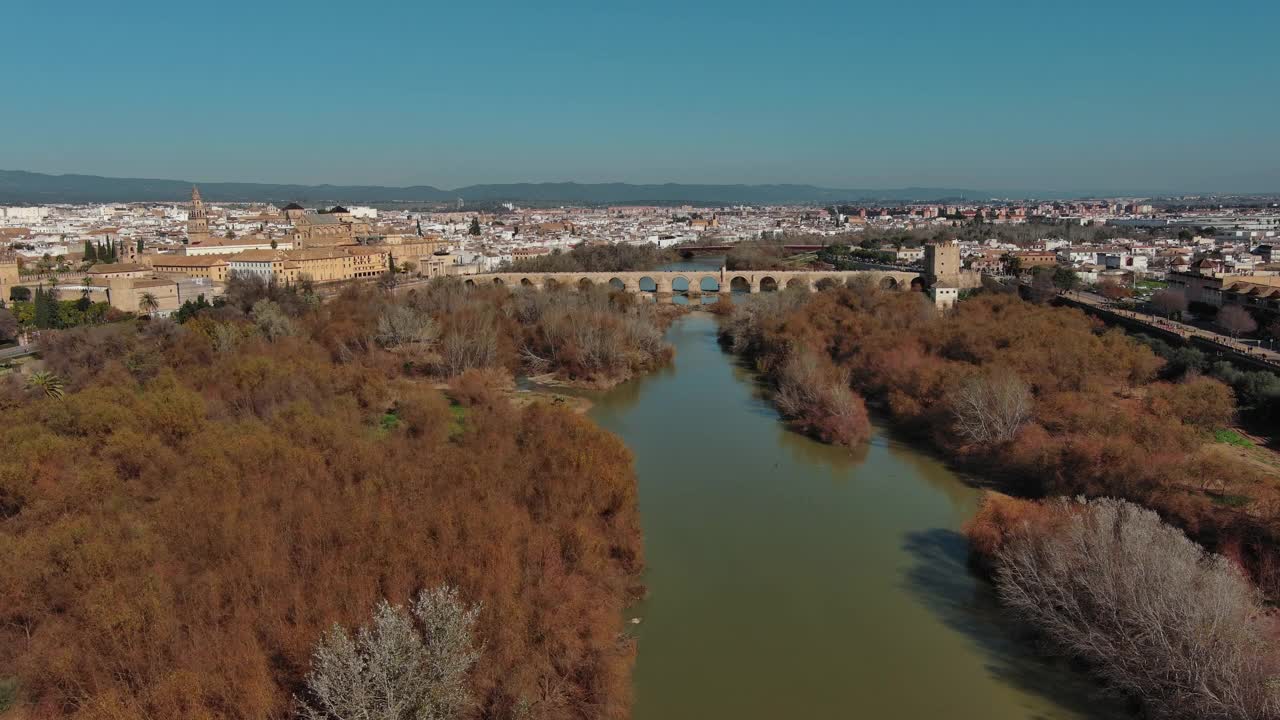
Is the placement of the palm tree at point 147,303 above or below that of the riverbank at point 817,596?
above

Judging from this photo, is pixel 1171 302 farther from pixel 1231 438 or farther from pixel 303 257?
A: pixel 303 257

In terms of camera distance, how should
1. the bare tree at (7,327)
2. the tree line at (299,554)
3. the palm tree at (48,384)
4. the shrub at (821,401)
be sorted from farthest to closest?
the bare tree at (7,327)
the shrub at (821,401)
the palm tree at (48,384)
the tree line at (299,554)

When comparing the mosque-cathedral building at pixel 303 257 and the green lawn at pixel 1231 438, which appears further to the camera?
the mosque-cathedral building at pixel 303 257

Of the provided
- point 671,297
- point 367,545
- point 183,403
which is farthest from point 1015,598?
point 671,297

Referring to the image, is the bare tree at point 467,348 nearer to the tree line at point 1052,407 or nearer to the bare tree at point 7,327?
the tree line at point 1052,407

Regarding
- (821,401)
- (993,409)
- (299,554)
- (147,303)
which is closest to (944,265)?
(821,401)

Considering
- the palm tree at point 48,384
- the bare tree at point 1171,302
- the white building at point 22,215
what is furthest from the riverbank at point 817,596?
the white building at point 22,215
